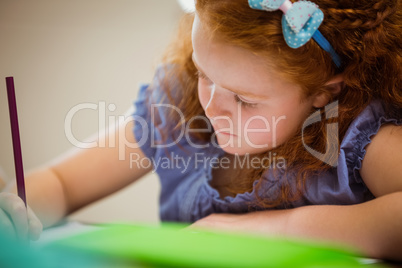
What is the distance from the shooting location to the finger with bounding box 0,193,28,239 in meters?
0.49

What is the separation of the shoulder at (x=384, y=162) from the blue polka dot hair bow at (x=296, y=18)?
0.48ft

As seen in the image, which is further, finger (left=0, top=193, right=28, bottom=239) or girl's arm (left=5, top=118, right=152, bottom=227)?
girl's arm (left=5, top=118, right=152, bottom=227)

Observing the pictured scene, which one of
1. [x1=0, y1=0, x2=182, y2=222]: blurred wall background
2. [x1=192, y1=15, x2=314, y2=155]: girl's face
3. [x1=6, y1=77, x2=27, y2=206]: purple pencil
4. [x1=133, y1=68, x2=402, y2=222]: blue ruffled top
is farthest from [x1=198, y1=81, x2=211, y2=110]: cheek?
[x1=0, y1=0, x2=182, y2=222]: blurred wall background

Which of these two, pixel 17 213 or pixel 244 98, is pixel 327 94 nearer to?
pixel 244 98

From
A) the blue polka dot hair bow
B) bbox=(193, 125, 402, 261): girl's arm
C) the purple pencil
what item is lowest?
bbox=(193, 125, 402, 261): girl's arm

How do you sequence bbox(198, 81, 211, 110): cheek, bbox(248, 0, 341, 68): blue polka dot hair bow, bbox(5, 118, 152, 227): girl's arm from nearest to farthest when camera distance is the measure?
bbox(248, 0, 341, 68): blue polka dot hair bow, bbox(198, 81, 211, 110): cheek, bbox(5, 118, 152, 227): girl's arm

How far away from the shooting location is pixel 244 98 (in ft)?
1.85

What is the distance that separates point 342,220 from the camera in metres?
0.52

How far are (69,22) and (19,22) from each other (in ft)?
0.38

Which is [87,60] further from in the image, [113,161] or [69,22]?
[113,161]

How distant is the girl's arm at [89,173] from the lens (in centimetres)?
73

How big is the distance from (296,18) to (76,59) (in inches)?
30.8

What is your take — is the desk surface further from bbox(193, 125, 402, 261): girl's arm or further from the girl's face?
the girl's face

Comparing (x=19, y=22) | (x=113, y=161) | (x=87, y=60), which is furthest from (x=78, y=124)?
(x=113, y=161)
